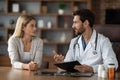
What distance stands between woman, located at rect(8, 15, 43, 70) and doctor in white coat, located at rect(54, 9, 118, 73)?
40cm

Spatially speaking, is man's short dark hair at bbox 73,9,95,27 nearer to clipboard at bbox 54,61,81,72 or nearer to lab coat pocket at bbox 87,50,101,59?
lab coat pocket at bbox 87,50,101,59

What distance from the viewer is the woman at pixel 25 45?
336 cm

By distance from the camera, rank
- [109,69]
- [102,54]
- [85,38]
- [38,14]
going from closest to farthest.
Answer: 1. [109,69]
2. [102,54]
3. [85,38]
4. [38,14]

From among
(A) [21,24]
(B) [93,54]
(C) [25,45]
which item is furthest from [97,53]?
(A) [21,24]

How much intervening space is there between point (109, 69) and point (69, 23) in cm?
429

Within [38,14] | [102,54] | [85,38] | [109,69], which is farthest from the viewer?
[38,14]

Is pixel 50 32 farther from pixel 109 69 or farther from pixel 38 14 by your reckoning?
pixel 109 69

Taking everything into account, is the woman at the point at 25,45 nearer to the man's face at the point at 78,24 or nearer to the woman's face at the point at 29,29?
the woman's face at the point at 29,29

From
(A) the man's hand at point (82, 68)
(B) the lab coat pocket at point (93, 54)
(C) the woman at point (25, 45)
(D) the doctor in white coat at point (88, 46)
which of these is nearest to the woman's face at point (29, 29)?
(C) the woman at point (25, 45)

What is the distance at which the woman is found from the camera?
3.36 m

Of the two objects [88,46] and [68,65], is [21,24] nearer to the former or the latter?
[88,46]

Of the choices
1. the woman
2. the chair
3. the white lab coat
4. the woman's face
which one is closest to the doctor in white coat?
the white lab coat

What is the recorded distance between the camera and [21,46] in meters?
3.40

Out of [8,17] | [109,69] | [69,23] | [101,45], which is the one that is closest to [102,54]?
[101,45]
